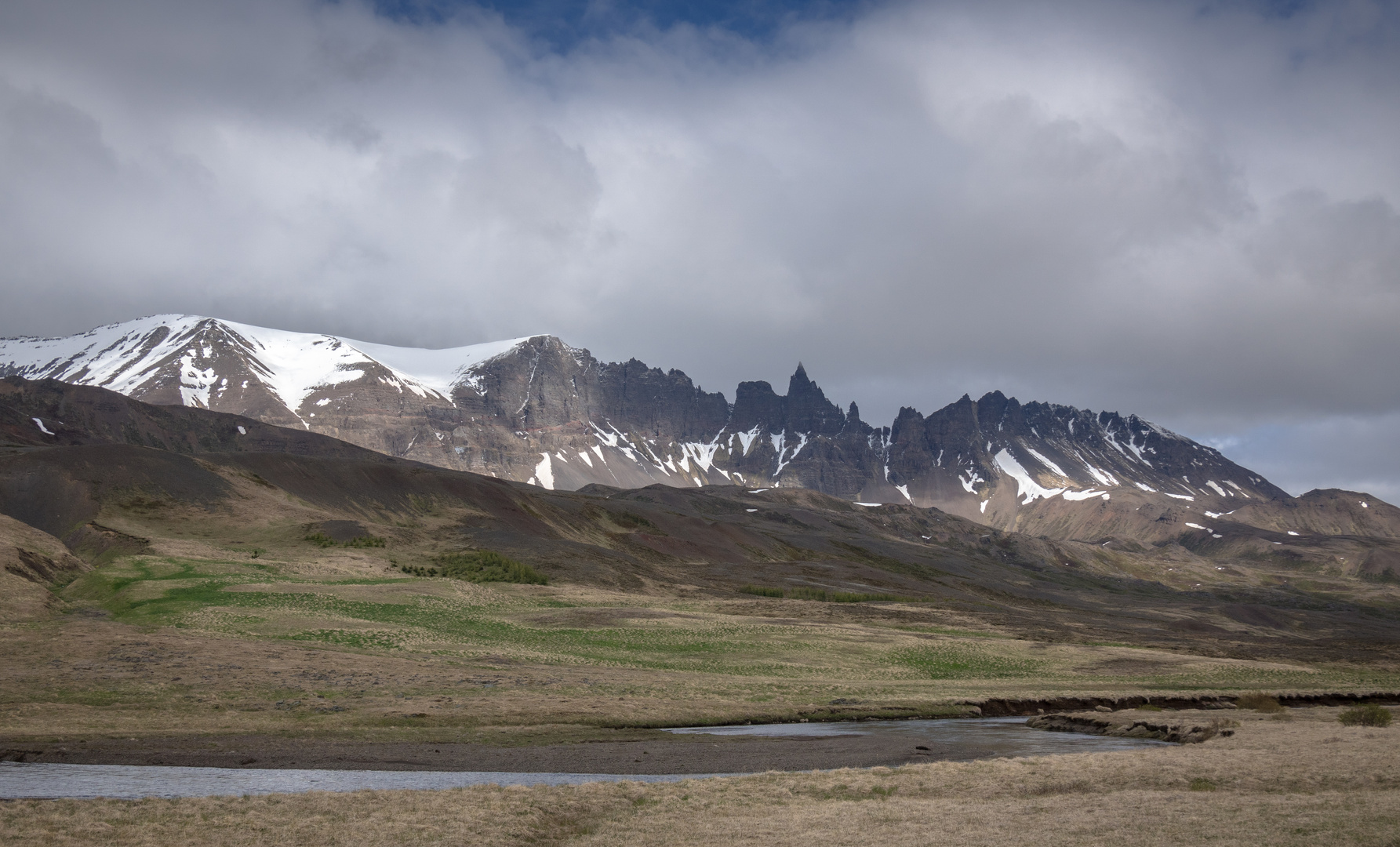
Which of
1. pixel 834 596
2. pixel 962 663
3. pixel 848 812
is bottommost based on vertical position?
pixel 962 663

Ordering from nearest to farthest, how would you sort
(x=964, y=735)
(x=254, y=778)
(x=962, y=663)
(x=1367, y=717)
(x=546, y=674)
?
(x=254, y=778) < (x=964, y=735) < (x=1367, y=717) < (x=546, y=674) < (x=962, y=663)

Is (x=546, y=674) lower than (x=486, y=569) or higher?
lower

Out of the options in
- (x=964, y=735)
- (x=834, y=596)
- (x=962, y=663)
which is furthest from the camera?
(x=834, y=596)

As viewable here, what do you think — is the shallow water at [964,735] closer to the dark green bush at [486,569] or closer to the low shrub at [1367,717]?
→ the low shrub at [1367,717]

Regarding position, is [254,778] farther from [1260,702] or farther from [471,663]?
[1260,702]

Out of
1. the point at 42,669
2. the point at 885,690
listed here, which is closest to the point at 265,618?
the point at 42,669

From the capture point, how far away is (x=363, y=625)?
2611 inches

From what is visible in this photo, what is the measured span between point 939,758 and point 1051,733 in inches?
451

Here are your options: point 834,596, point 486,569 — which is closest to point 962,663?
point 486,569

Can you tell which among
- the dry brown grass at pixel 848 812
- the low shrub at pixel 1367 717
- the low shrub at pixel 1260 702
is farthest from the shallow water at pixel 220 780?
the low shrub at pixel 1260 702

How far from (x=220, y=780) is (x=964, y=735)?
97.6 feet

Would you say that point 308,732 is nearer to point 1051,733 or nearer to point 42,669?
point 42,669

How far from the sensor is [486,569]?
113375 millimetres

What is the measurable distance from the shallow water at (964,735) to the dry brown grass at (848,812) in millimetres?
7388
